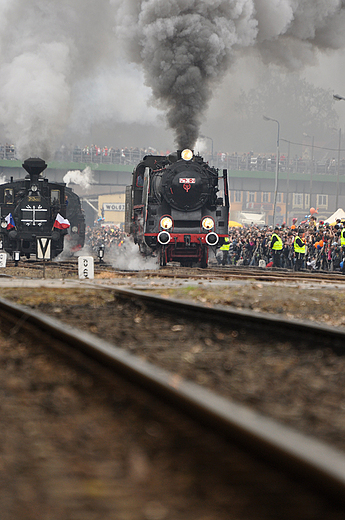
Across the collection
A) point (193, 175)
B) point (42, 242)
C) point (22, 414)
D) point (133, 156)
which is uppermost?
point (133, 156)

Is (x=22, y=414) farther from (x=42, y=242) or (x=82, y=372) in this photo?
(x=42, y=242)

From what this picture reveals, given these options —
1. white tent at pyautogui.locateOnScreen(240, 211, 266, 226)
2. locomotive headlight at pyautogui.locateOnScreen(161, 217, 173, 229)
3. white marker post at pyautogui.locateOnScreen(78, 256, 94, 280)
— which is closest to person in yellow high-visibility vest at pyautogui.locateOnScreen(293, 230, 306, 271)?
locomotive headlight at pyautogui.locateOnScreen(161, 217, 173, 229)

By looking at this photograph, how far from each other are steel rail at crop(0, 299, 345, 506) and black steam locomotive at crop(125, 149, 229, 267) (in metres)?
14.6

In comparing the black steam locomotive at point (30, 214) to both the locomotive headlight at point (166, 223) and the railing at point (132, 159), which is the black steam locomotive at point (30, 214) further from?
the railing at point (132, 159)

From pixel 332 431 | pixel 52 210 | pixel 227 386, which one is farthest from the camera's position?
pixel 52 210

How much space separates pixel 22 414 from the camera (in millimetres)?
3461

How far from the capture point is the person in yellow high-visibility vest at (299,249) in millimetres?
21516

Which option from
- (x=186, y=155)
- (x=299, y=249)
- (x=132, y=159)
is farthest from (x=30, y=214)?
(x=132, y=159)

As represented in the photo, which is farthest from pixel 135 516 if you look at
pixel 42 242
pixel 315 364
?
pixel 42 242

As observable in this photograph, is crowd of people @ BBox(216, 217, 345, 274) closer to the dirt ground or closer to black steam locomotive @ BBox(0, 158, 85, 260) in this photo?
black steam locomotive @ BBox(0, 158, 85, 260)

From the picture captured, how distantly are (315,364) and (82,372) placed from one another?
179 centimetres

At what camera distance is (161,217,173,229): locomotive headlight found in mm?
19016

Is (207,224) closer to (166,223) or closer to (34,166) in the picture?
(166,223)

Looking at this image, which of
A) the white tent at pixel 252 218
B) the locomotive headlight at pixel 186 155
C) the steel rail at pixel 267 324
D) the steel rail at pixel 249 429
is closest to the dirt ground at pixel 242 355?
the steel rail at pixel 267 324
